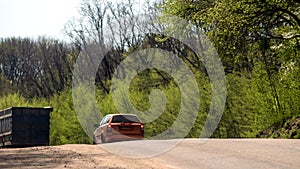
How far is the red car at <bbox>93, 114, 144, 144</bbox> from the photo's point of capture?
998 inches

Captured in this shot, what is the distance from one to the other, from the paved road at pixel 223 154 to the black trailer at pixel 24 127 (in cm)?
1131

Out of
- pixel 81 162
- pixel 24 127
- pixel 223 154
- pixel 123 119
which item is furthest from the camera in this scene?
pixel 24 127

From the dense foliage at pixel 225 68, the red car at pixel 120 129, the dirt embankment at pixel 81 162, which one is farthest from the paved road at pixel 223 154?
the dense foliage at pixel 225 68

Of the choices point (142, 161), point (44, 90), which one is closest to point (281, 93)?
point (142, 161)

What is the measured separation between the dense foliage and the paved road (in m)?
9.58

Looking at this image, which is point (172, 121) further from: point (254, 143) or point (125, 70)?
Result: point (254, 143)

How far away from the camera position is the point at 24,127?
99.2ft

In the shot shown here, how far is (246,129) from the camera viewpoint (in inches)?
1405

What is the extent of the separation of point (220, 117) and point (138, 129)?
38.1 feet

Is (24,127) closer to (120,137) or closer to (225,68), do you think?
(120,137)

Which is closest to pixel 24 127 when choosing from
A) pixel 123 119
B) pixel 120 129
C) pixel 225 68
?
pixel 123 119

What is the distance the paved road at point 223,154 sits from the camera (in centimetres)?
1391

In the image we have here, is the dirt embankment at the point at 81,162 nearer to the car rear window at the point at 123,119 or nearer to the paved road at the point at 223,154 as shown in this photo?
the paved road at the point at 223,154

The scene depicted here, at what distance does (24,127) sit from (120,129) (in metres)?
7.11
